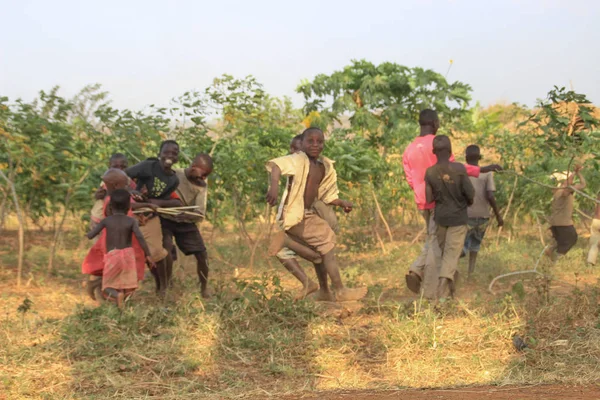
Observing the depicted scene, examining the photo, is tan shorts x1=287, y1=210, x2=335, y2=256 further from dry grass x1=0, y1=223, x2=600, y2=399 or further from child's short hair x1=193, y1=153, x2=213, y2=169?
child's short hair x1=193, y1=153, x2=213, y2=169

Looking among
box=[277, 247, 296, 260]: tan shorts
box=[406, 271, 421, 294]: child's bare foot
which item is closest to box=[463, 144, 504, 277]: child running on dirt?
box=[406, 271, 421, 294]: child's bare foot

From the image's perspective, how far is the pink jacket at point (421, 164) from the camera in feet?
21.4

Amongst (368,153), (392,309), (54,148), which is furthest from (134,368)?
(368,153)

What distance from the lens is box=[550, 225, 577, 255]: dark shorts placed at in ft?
27.7

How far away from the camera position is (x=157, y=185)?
671 cm

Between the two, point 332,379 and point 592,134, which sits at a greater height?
point 592,134

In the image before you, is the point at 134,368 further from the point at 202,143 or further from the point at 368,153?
the point at 368,153

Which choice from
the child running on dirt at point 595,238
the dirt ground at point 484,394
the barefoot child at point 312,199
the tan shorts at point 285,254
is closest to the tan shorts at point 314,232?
the barefoot child at point 312,199

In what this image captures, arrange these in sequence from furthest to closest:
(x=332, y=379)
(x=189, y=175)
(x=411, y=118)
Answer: (x=411, y=118) → (x=189, y=175) → (x=332, y=379)

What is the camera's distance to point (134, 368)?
4.68 m

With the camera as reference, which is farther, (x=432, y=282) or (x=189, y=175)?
(x=189, y=175)

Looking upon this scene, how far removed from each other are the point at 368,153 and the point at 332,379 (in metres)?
5.27

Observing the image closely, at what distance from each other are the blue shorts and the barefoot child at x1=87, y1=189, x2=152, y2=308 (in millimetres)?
3585

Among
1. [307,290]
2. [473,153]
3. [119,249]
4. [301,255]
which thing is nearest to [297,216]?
[301,255]
